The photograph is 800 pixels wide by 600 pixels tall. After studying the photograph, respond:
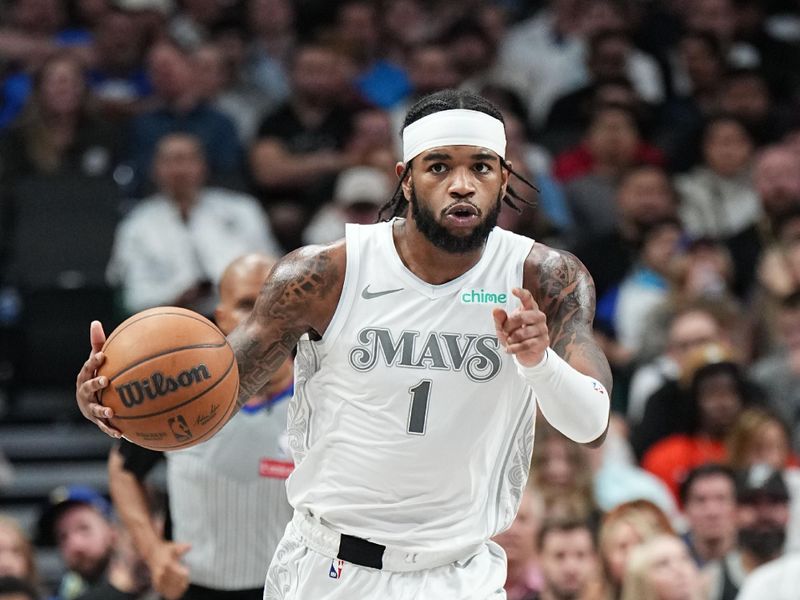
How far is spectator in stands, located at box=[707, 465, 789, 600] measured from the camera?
24.3 feet

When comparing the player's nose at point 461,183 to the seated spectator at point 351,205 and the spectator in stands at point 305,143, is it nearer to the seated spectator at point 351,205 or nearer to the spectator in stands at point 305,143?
the seated spectator at point 351,205

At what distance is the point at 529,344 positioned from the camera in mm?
4133

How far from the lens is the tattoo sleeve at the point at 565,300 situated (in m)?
4.64

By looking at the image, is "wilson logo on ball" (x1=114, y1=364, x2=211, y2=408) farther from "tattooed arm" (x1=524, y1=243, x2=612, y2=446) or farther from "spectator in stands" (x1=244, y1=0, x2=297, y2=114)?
"spectator in stands" (x1=244, y1=0, x2=297, y2=114)

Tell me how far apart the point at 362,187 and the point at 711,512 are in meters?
3.57

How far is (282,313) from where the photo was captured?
471 cm

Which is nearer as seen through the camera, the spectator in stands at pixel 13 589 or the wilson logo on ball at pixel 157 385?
the wilson logo on ball at pixel 157 385

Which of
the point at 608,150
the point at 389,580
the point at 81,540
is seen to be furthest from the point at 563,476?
the point at 389,580

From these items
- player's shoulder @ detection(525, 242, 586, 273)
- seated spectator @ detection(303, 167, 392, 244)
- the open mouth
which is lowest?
player's shoulder @ detection(525, 242, 586, 273)

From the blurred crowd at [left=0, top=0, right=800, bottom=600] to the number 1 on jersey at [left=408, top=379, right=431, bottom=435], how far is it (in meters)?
2.61

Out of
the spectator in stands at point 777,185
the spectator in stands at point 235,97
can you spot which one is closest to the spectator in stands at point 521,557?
the spectator in stands at point 777,185

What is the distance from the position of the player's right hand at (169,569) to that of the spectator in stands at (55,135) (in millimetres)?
4976

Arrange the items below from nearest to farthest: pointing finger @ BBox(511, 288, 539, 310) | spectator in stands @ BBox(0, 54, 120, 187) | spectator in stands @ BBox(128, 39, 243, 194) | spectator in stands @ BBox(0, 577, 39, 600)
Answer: pointing finger @ BBox(511, 288, 539, 310)
spectator in stands @ BBox(0, 577, 39, 600)
spectator in stands @ BBox(0, 54, 120, 187)
spectator in stands @ BBox(128, 39, 243, 194)

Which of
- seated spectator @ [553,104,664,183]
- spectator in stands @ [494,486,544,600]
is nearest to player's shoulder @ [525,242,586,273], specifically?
spectator in stands @ [494,486,544,600]
